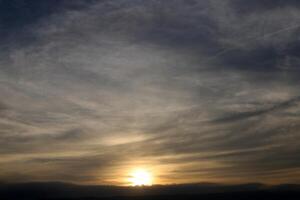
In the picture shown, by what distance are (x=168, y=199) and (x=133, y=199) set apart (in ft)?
50.2

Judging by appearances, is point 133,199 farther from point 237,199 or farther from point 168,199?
point 237,199

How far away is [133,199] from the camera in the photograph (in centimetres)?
16900

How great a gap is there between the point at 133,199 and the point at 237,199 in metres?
47.7

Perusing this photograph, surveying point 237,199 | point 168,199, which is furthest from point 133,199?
point 237,199

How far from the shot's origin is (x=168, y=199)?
171 m

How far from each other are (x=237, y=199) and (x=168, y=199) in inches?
1277

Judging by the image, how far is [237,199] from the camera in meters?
178
